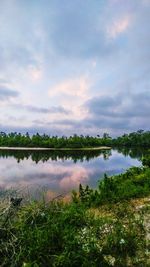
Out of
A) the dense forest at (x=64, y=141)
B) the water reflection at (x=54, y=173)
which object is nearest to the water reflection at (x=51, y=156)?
the water reflection at (x=54, y=173)

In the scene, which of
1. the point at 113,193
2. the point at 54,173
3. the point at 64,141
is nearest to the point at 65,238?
the point at 113,193

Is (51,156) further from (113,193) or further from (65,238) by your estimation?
(65,238)

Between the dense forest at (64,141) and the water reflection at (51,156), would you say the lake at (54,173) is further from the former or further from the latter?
the dense forest at (64,141)

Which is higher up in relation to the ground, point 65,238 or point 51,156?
point 65,238

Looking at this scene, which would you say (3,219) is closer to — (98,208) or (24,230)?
(24,230)

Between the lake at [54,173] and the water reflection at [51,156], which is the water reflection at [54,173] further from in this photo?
the water reflection at [51,156]

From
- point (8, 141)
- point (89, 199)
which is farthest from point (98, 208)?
point (8, 141)

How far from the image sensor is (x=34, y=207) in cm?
732

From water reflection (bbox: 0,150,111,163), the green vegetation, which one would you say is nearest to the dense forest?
water reflection (bbox: 0,150,111,163)

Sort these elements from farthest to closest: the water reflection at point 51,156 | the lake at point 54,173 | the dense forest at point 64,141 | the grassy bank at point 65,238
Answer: the dense forest at point 64,141 → the water reflection at point 51,156 → the lake at point 54,173 → the grassy bank at point 65,238

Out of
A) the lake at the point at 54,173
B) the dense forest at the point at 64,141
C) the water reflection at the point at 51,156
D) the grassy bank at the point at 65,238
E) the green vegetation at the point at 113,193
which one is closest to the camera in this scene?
the grassy bank at the point at 65,238

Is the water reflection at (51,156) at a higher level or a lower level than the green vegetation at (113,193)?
lower

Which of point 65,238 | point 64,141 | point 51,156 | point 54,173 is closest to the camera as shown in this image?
point 65,238

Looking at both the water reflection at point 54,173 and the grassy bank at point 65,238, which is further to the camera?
the water reflection at point 54,173
